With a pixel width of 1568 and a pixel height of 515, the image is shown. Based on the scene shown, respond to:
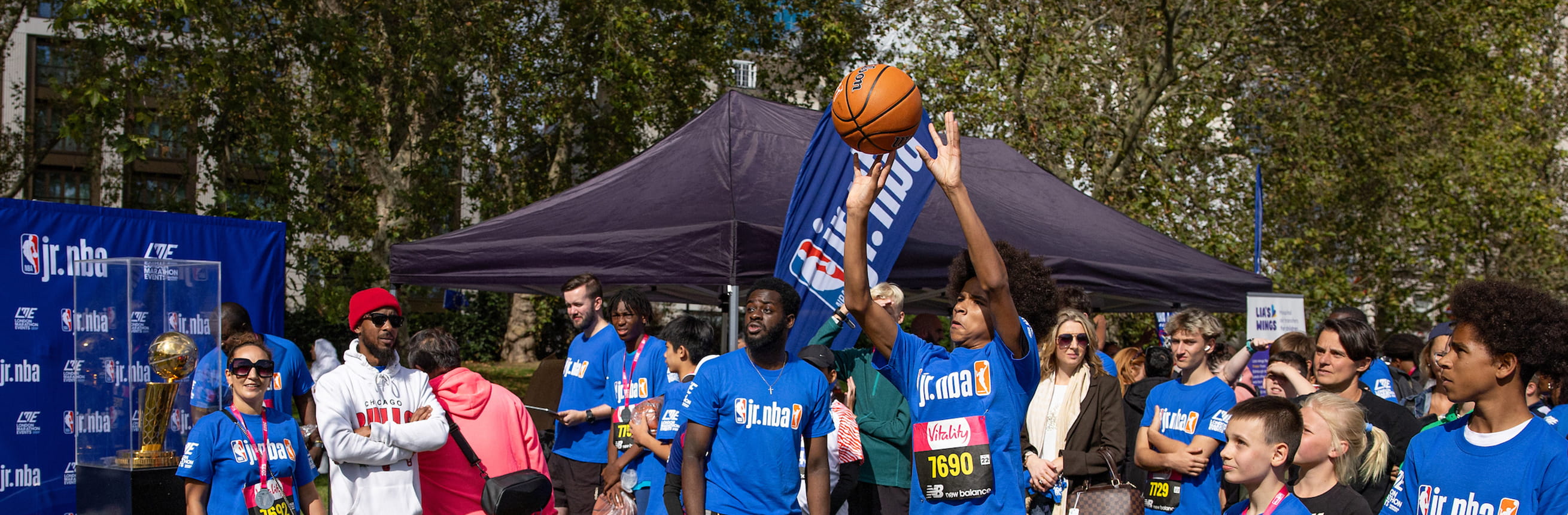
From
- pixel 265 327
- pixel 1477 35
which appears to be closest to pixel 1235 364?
pixel 265 327

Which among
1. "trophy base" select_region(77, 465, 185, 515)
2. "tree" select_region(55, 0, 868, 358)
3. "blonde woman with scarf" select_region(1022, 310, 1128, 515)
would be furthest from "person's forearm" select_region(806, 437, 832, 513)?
"tree" select_region(55, 0, 868, 358)

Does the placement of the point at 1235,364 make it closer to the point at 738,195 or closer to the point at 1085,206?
the point at 1085,206

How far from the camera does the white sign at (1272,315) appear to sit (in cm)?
980

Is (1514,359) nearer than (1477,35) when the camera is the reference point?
Yes

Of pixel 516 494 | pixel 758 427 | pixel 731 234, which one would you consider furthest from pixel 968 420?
pixel 731 234

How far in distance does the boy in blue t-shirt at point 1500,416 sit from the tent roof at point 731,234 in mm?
3974

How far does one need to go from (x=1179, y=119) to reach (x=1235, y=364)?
8.66 metres

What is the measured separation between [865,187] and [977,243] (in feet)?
1.38

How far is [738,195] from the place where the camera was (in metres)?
7.15

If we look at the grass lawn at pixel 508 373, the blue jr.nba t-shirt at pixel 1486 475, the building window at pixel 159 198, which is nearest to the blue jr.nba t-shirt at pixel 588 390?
the blue jr.nba t-shirt at pixel 1486 475

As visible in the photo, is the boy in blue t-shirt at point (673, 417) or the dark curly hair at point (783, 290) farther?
the boy in blue t-shirt at point (673, 417)

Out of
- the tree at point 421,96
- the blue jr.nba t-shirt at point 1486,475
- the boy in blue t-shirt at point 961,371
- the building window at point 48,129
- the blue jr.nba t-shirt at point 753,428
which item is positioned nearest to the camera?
the blue jr.nba t-shirt at point 1486,475

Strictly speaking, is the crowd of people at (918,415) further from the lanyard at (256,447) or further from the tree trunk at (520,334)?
the tree trunk at (520,334)

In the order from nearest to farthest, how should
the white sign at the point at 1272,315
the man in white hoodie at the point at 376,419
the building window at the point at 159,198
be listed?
the man in white hoodie at the point at 376,419, the white sign at the point at 1272,315, the building window at the point at 159,198
